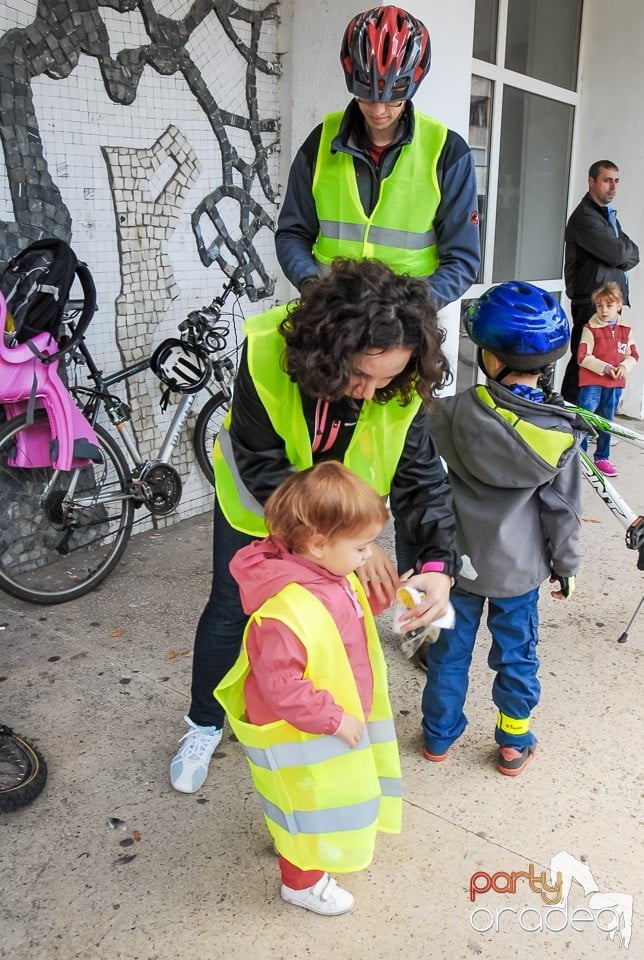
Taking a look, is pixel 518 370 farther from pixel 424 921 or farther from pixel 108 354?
pixel 108 354

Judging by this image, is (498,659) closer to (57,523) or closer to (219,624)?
(219,624)

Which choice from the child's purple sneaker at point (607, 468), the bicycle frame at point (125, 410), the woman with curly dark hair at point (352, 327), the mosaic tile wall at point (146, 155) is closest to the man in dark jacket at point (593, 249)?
the child's purple sneaker at point (607, 468)

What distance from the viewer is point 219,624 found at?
248 centimetres

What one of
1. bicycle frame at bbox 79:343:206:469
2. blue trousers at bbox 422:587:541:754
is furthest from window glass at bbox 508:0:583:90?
blue trousers at bbox 422:587:541:754

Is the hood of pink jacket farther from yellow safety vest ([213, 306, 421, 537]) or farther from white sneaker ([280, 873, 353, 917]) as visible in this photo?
Result: white sneaker ([280, 873, 353, 917])

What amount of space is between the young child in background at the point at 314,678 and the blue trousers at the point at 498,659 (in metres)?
0.58

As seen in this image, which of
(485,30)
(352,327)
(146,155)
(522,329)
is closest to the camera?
(352,327)

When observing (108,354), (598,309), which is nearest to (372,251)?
(108,354)

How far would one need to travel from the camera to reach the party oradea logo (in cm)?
214

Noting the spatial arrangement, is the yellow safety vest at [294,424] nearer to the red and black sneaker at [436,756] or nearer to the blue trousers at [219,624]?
the blue trousers at [219,624]

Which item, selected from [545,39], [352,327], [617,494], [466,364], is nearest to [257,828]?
[352,327]

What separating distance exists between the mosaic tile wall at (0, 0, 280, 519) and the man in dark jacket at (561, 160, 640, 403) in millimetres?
2296

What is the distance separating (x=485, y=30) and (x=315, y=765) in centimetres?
548

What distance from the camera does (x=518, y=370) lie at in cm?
250
